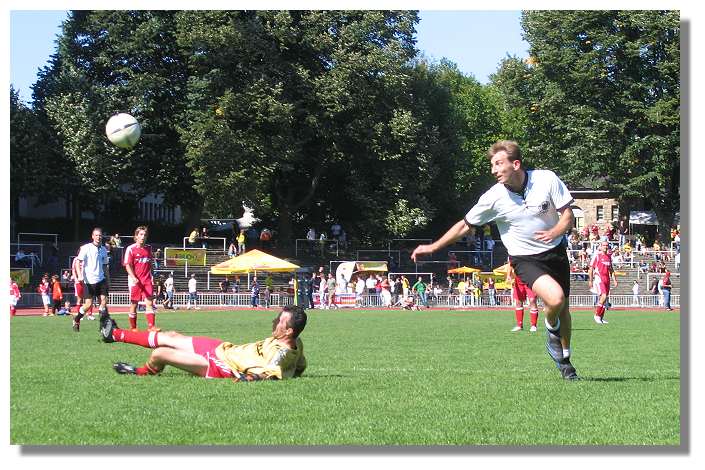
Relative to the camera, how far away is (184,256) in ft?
169

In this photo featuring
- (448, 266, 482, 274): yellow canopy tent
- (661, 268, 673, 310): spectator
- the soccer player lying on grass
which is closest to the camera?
the soccer player lying on grass

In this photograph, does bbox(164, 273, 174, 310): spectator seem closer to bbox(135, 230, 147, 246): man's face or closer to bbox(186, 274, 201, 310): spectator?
bbox(186, 274, 201, 310): spectator

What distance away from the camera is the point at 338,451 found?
7227 millimetres

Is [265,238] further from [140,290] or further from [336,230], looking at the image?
[140,290]

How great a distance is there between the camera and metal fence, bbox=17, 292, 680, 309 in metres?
48.5

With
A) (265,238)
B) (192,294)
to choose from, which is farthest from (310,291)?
(265,238)

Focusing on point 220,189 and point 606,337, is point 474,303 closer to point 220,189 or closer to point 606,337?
point 220,189

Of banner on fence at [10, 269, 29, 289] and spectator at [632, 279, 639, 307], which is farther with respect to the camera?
spectator at [632, 279, 639, 307]

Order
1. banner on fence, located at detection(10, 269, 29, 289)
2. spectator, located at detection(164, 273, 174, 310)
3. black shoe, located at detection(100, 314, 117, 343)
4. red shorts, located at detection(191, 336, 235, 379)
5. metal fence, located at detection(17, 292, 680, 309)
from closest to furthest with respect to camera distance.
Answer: red shorts, located at detection(191, 336, 235, 379) < black shoe, located at detection(100, 314, 117, 343) < banner on fence, located at detection(10, 269, 29, 289) < spectator, located at detection(164, 273, 174, 310) < metal fence, located at detection(17, 292, 680, 309)

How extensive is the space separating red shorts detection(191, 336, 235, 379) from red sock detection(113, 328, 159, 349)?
390 mm

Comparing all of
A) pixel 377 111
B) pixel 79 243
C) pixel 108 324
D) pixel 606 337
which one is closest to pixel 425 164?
pixel 377 111

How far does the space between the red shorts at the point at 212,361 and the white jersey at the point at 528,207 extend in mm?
2804

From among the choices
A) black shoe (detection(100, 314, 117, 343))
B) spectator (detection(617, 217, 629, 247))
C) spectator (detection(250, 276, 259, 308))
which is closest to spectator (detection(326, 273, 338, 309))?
spectator (detection(250, 276, 259, 308))

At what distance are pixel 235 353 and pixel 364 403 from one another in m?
2.02
